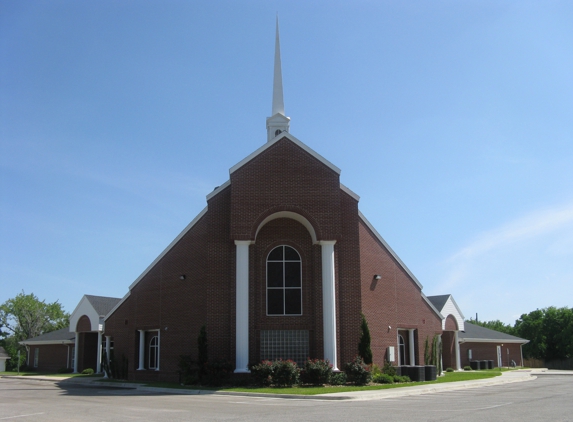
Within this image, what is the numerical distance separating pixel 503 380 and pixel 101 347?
32332mm

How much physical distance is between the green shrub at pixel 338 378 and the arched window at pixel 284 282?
3716 mm

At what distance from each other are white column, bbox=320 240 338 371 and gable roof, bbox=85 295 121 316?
89.0 ft

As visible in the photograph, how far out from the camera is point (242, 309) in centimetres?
2772

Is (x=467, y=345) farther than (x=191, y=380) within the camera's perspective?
Yes

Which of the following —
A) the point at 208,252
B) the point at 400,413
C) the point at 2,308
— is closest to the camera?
the point at 400,413

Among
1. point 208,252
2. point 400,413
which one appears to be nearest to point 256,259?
point 208,252

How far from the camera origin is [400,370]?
1219 inches

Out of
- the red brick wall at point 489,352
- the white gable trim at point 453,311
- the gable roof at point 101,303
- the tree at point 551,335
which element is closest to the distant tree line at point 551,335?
the tree at point 551,335

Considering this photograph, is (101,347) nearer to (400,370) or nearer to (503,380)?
(400,370)

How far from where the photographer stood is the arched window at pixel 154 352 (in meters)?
34.4

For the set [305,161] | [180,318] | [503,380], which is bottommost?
[503,380]

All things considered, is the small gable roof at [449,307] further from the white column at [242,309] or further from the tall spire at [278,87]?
the white column at [242,309]

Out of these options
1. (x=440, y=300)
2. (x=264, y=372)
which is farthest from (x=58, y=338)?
(x=264, y=372)

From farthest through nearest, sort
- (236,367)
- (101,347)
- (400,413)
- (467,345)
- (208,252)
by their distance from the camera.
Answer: (467,345), (101,347), (208,252), (236,367), (400,413)
